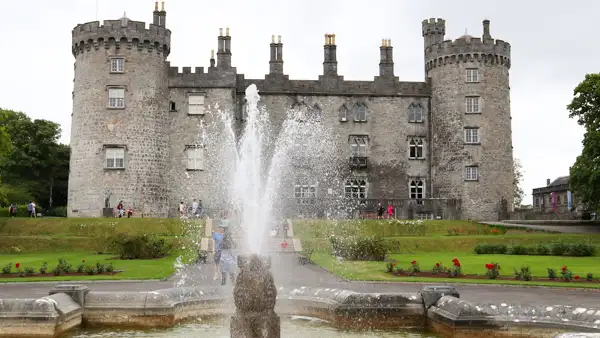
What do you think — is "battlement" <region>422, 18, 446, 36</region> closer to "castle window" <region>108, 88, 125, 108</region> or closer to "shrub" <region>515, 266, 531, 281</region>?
"castle window" <region>108, 88, 125, 108</region>

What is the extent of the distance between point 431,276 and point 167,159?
29.9 m

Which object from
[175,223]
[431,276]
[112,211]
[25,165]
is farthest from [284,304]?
[25,165]

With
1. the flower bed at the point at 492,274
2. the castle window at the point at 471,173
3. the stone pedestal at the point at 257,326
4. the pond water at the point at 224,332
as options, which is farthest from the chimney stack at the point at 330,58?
the stone pedestal at the point at 257,326

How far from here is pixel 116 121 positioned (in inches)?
1761

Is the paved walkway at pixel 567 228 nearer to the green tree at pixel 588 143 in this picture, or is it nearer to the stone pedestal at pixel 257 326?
the green tree at pixel 588 143

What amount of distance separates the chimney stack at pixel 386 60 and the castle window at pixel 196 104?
1486 cm

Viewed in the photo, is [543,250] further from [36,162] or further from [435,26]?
[36,162]

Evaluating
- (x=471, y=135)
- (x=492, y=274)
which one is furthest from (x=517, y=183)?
(x=492, y=274)

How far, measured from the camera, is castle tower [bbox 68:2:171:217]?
145ft

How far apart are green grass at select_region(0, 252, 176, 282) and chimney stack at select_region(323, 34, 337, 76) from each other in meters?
26.4

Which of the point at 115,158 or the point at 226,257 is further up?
the point at 115,158

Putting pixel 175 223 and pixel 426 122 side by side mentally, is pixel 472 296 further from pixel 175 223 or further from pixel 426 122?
pixel 426 122

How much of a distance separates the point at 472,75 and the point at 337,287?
3481 cm

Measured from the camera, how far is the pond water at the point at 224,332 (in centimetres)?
1208
